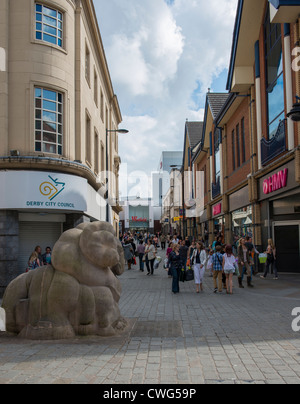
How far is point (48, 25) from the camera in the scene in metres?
14.5

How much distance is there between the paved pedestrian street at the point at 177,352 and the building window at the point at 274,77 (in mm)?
7823

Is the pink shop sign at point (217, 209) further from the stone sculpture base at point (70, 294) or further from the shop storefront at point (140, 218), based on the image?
the shop storefront at point (140, 218)

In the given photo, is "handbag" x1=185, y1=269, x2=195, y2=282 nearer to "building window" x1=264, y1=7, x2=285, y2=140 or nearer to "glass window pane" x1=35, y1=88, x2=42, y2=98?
"building window" x1=264, y1=7, x2=285, y2=140

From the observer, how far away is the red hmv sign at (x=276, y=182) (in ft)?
42.6

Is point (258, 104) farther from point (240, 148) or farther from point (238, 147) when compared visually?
point (238, 147)

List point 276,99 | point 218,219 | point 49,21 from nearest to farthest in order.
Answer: point 276,99
point 49,21
point 218,219

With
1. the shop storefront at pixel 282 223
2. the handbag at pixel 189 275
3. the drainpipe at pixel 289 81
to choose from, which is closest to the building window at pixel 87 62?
the drainpipe at pixel 289 81

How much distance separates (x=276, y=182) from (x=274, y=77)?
13.7ft

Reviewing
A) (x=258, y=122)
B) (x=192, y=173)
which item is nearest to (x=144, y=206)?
(x=192, y=173)

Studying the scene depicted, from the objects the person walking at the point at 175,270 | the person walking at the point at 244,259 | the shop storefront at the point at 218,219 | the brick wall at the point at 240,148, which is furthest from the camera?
the shop storefront at the point at 218,219

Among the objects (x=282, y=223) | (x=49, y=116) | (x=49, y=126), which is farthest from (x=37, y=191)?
(x=282, y=223)

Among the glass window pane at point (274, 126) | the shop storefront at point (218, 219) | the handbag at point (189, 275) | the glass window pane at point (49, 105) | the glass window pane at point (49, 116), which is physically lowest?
the handbag at point (189, 275)

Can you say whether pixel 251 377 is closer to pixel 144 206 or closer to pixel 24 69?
pixel 24 69

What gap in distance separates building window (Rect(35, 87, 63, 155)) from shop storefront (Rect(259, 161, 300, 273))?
820cm
